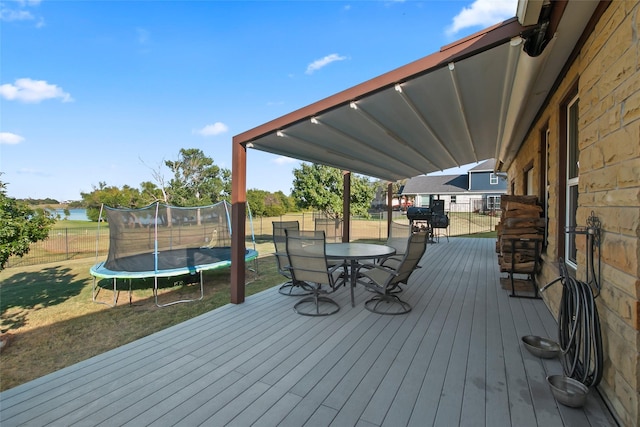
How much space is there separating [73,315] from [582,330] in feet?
20.3

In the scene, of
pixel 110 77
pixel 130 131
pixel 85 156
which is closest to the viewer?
pixel 110 77

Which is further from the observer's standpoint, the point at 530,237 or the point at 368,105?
the point at 530,237

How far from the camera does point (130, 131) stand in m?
19.1

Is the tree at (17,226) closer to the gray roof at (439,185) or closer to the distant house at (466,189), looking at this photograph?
the distant house at (466,189)

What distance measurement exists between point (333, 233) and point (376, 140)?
366 cm

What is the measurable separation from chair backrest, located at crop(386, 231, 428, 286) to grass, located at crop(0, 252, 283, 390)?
290cm

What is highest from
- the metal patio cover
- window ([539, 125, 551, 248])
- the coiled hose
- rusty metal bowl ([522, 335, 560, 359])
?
the metal patio cover

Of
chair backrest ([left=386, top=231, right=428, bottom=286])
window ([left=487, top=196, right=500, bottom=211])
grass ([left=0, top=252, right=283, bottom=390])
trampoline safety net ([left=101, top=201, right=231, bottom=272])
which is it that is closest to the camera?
grass ([left=0, top=252, right=283, bottom=390])

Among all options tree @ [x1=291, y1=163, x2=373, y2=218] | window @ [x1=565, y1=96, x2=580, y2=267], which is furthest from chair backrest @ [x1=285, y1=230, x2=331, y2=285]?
tree @ [x1=291, y1=163, x2=373, y2=218]

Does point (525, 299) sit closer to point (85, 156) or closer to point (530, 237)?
point (530, 237)

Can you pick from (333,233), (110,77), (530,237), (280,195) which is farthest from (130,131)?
(530,237)

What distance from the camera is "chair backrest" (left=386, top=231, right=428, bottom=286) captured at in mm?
3379

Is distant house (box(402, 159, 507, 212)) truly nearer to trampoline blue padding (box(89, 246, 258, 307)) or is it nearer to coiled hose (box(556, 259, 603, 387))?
trampoline blue padding (box(89, 246, 258, 307))

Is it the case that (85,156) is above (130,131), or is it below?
below
